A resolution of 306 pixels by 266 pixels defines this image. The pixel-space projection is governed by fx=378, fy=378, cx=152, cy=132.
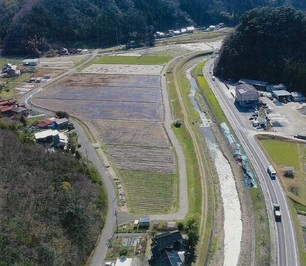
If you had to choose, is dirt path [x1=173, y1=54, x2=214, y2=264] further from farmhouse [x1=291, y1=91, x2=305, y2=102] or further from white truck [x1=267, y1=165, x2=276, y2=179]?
farmhouse [x1=291, y1=91, x2=305, y2=102]

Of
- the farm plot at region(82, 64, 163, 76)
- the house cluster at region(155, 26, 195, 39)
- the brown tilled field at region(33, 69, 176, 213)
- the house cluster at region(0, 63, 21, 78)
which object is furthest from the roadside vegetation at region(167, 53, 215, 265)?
the house cluster at region(155, 26, 195, 39)

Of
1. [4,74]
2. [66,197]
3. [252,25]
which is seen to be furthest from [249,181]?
[4,74]

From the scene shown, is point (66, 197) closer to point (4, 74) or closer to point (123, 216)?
point (123, 216)

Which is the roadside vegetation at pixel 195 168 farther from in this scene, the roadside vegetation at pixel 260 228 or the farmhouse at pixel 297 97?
the farmhouse at pixel 297 97

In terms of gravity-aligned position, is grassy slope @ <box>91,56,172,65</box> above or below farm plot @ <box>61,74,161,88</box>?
above

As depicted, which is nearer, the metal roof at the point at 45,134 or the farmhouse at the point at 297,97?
the metal roof at the point at 45,134

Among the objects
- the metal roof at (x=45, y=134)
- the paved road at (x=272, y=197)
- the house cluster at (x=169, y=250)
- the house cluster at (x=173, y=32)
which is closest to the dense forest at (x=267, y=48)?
the paved road at (x=272, y=197)
